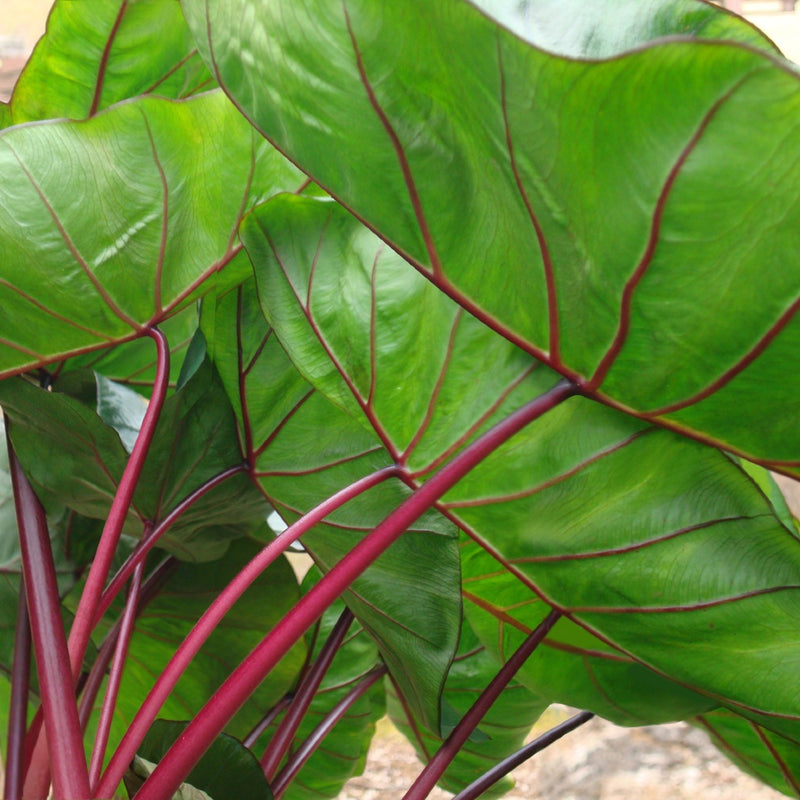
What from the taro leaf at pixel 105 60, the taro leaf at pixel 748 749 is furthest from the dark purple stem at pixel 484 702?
the taro leaf at pixel 105 60

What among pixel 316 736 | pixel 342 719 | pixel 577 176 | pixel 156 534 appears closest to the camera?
pixel 577 176

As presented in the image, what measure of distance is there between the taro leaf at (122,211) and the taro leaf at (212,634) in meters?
0.27

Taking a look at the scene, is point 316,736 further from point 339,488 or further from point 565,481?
point 565,481

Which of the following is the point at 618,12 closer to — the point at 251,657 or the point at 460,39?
the point at 460,39

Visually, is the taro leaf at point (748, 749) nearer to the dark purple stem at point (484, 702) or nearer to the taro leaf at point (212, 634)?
the dark purple stem at point (484, 702)

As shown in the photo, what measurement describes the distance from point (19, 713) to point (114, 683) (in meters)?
0.09

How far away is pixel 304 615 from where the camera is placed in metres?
0.39

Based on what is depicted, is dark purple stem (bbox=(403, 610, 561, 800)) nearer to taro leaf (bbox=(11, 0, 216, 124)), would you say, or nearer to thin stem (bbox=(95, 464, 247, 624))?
thin stem (bbox=(95, 464, 247, 624))

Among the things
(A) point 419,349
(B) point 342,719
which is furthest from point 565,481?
(B) point 342,719

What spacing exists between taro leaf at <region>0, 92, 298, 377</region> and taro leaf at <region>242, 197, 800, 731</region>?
0.06m

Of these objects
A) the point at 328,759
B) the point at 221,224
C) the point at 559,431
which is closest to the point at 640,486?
the point at 559,431

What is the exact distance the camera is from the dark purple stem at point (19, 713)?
0.55 meters

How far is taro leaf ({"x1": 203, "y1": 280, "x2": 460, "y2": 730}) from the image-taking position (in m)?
0.50

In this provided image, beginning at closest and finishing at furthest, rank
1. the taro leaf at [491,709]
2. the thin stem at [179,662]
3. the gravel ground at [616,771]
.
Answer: the thin stem at [179,662], the taro leaf at [491,709], the gravel ground at [616,771]
